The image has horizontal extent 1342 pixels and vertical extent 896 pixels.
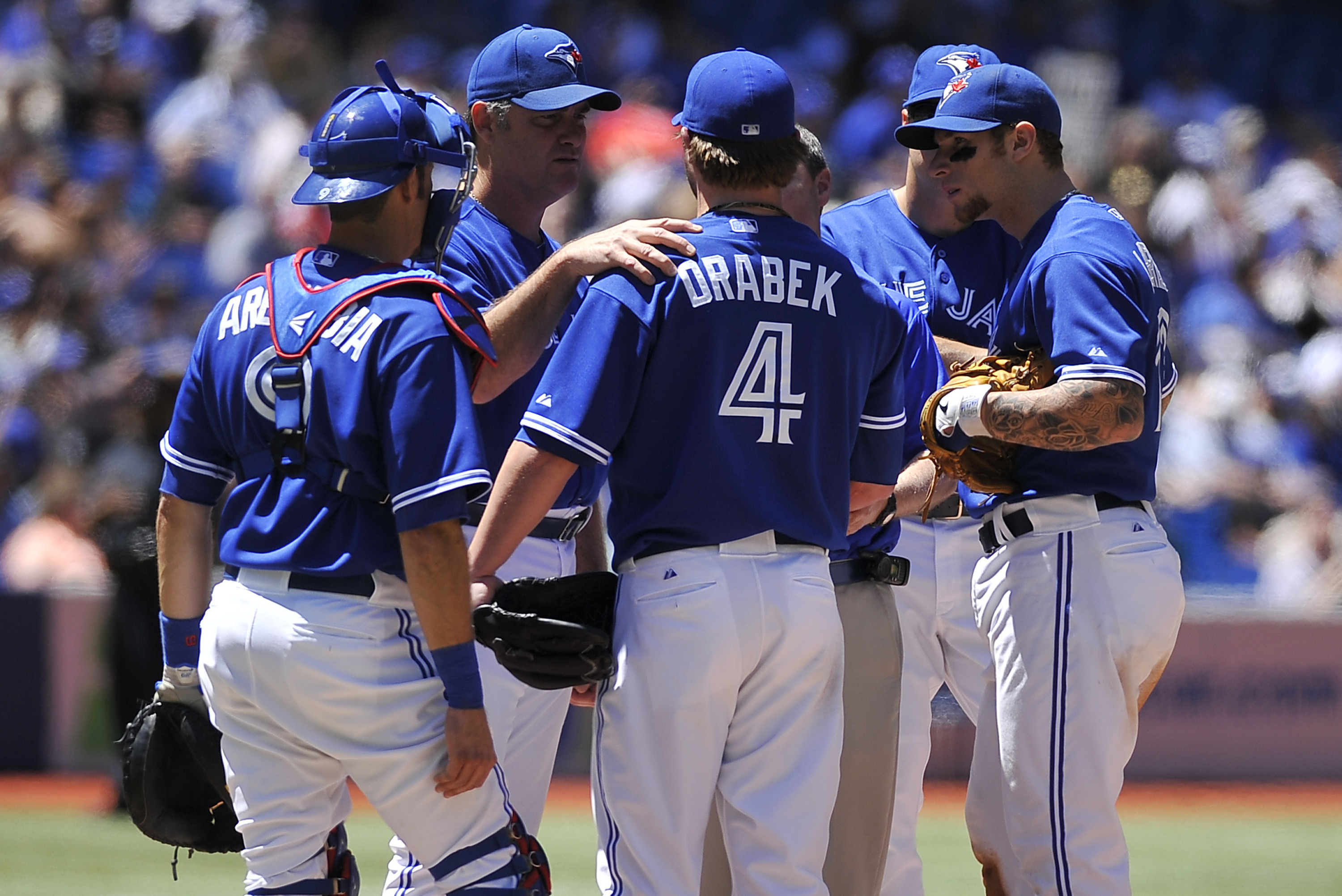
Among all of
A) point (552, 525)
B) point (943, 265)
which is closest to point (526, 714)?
point (552, 525)

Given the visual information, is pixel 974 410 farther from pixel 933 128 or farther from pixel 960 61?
pixel 960 61

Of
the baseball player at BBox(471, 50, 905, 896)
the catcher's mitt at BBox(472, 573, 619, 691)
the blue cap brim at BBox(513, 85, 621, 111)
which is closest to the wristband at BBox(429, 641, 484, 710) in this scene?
the catcher's mitt at BBox(472, 573, 619, 691)

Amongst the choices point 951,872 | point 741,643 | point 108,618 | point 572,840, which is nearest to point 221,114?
point 108,618

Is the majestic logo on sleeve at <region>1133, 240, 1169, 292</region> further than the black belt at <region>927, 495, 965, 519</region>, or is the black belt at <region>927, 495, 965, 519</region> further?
the black belt at <region>927, 495, 965, 519</region>

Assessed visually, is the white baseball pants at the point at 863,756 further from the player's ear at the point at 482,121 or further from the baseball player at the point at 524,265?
the player's ear at the point at 482,121

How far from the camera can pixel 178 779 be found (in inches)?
157

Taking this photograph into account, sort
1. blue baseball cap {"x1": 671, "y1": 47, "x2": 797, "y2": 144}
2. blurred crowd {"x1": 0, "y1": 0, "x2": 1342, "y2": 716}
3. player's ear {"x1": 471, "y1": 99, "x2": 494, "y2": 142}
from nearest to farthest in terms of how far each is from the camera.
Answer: blue baseball cap {"x1": 671, "y1": 47, "x2": 797, "y2": 144}
player's ear {"x1": 471, "y1": 99, "x2": 494, "y2": 142}
blurred crowd {"x1": 0, "y1": 0, "x2": 1342, "y2": 716}

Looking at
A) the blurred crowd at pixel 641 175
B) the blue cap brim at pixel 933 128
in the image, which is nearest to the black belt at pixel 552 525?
the blue cap brim at pixel 933 128

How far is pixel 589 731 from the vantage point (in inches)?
403

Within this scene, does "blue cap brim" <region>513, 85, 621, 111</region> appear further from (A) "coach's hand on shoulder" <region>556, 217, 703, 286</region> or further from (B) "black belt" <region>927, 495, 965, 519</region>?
(B) "black belt" <region>927, 495, 965, 519</region>

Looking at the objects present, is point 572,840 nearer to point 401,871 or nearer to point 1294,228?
point 401,871

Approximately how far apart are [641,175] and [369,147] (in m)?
9.73

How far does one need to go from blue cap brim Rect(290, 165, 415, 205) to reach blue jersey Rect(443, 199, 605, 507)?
77 cm

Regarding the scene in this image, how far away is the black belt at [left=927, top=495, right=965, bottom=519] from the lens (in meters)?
5.02
